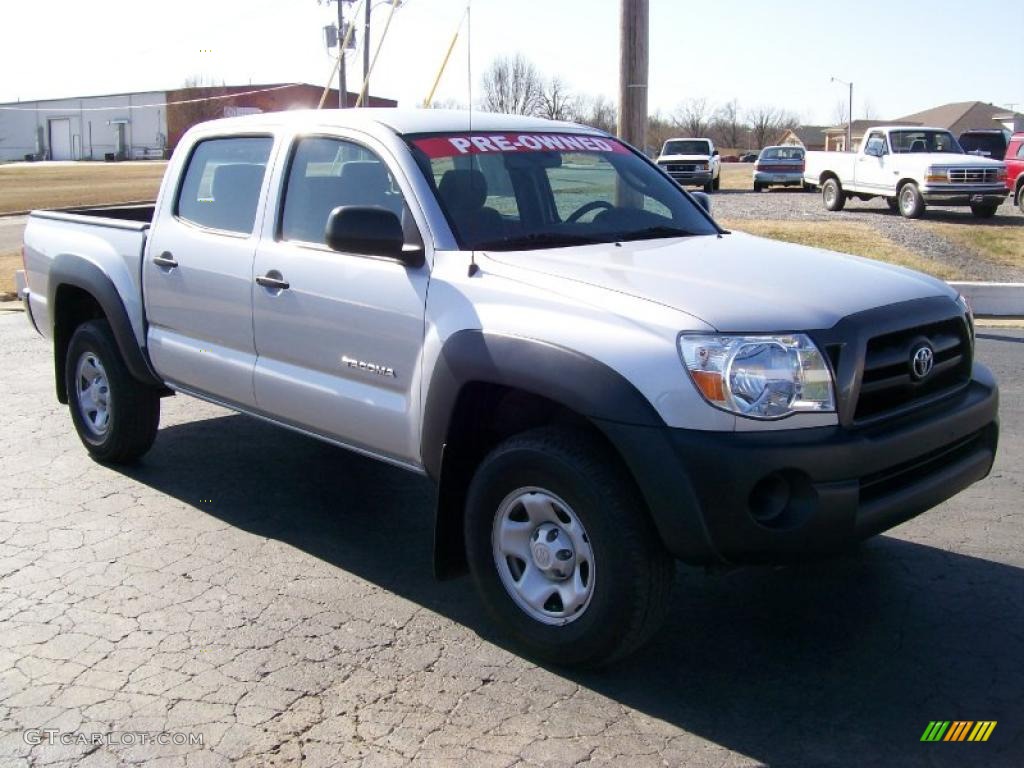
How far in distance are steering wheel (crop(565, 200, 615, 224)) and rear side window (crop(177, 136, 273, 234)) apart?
146cm

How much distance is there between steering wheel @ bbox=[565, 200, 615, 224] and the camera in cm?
491

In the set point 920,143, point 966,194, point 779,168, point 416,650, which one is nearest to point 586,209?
point 416,650

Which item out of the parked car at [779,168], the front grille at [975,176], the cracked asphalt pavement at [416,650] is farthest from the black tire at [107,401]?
the parked car at [779,168]

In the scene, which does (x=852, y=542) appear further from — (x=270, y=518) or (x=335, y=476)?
(x=335, y=476)

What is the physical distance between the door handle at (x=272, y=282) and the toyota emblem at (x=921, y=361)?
2.54 meters

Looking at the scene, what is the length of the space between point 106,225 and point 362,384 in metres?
2.42

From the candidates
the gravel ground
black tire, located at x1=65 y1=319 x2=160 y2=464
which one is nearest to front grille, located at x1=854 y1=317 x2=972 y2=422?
black tire, located at x1=65 y1=319 x2=160 y2=464

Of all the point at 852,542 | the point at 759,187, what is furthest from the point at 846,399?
the point at 759,187

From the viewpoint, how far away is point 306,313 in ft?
15.6

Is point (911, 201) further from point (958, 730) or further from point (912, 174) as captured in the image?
point (958, 730)

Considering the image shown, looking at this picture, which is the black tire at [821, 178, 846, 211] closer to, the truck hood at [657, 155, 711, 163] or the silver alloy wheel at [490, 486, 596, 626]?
the truck hood at [657, 155, 711, 163]

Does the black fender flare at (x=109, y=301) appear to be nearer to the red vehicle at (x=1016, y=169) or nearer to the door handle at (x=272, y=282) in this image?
the door handle at (x=272, y=282)

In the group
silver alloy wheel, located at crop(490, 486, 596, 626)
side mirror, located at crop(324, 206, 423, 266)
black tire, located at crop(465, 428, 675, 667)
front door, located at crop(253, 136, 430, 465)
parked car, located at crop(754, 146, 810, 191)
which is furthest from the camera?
parked car, located at crop(754, 146, 810, 191)

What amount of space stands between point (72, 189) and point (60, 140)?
2323 inches
